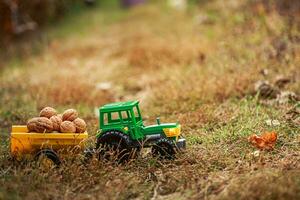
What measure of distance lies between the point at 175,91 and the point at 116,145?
2.26m

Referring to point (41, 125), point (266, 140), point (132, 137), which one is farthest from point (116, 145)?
point (266, 140)

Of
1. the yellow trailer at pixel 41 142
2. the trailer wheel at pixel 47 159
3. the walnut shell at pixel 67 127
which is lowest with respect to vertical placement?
the trailer wheel at pixel 47 159

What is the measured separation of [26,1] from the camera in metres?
11.9

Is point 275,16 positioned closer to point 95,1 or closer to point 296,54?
point 296,54

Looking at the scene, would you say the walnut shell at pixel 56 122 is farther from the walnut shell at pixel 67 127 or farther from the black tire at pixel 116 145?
the black tire at pixel 116 145

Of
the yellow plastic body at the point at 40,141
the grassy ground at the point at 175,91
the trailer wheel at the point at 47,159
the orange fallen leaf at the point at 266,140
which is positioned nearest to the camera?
the grassy ground at the point at 175,91

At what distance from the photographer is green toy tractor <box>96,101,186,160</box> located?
460 centimetres

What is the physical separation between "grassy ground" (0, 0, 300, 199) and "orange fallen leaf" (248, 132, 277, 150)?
0.24 feet

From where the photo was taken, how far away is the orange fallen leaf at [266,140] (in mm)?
4707

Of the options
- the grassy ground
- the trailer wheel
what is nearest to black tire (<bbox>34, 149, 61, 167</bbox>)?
the trailer wheel

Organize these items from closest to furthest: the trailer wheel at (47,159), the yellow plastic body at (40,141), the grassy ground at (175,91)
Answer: the grassy ground at (175,91) → the trailer wheel at (47,159) → the yellow plastic body at (40,141)

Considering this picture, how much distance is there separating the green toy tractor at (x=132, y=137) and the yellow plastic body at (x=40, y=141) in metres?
0.20

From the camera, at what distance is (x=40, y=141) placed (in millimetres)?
4574

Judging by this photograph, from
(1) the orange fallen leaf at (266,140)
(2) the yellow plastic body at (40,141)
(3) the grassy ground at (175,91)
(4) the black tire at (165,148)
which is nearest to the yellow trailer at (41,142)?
(2) the yellow plastic body at (40,141)
